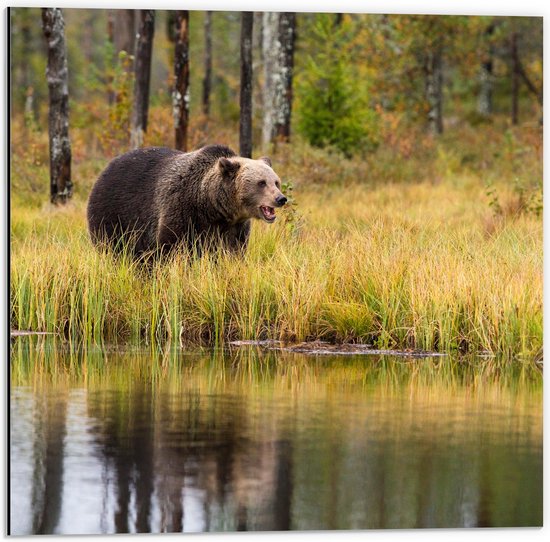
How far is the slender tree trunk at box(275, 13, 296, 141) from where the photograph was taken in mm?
19031

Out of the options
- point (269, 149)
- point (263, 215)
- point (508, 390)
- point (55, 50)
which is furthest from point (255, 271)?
point (269, 149)

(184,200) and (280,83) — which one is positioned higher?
(280,83)

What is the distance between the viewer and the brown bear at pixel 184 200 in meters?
10.4

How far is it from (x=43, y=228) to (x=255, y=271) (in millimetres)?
3017

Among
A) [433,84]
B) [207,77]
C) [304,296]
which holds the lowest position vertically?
[304,296]

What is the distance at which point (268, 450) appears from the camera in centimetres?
674

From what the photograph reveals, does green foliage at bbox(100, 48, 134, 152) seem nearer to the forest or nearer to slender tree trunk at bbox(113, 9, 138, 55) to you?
the forest

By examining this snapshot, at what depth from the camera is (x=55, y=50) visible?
1362 cm

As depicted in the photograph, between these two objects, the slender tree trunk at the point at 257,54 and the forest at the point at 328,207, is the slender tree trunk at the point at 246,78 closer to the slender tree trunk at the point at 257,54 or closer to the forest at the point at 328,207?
the forest at the point at 328,207

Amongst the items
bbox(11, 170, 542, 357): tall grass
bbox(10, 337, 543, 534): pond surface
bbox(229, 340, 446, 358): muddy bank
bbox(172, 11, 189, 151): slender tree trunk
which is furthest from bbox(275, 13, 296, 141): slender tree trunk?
bbox(10, 337, 543, 534): pond surface

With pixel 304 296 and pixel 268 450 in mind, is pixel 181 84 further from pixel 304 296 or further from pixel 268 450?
pixel 268 450

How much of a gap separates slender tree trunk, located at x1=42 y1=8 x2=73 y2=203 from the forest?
0.02m

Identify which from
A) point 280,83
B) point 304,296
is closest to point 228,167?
point 304,296

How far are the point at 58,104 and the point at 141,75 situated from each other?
154 inches
